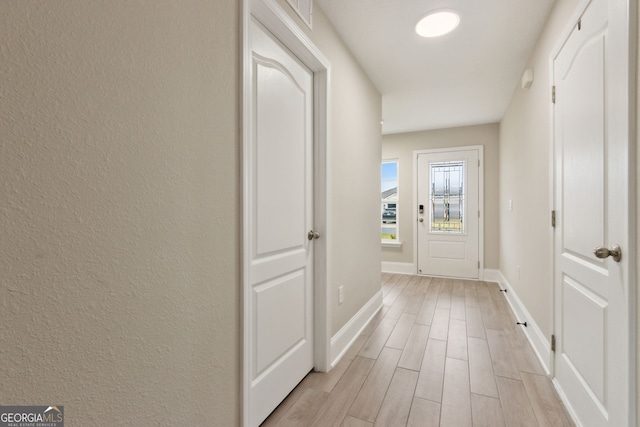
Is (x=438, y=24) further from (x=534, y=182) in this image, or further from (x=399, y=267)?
(x=399, y=267)

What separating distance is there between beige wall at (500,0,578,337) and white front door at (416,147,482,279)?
99 cm

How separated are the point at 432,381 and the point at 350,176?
1.55 meters

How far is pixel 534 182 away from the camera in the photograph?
2365 mm

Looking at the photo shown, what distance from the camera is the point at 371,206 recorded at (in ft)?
9.82

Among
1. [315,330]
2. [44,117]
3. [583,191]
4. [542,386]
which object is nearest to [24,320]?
[44,117]

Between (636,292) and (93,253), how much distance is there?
5.43 ft

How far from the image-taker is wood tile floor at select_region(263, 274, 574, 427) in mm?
1514

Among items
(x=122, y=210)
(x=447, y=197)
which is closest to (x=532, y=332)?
(x=447, y=197)

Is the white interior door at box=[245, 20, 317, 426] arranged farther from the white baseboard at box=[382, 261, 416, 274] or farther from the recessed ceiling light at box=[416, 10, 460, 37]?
the white baseboard at box=[382, 261, 416, 274]

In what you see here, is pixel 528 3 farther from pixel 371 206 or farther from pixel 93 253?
pixel 93 253

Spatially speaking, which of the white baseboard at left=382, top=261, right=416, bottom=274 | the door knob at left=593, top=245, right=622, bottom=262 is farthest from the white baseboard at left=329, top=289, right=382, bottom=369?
the white baseboard at left=382, top=261, right=416, bottom=274

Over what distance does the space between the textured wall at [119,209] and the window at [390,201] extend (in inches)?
169

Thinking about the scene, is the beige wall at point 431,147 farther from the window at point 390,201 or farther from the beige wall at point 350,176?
the beige wall at point 350,176

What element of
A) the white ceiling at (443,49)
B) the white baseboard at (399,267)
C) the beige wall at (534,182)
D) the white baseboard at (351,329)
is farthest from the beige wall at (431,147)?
the white baseboard at (351,329)
